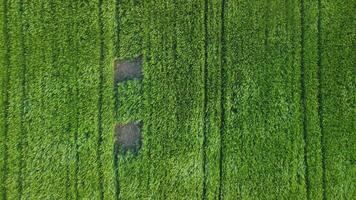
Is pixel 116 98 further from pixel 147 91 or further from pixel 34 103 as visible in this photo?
pixel 34 103

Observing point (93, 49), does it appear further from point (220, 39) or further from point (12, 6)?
Answer: point (220, 39)

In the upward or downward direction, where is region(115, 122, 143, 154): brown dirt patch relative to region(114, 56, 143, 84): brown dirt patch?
downward

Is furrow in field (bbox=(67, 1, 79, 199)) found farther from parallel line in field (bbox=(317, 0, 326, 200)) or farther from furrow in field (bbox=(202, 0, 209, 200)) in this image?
parallel line in field (bbox=(317, 0, 326, 200))

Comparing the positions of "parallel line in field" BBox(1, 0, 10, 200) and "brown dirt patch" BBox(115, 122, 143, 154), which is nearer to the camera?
"parallel line in field" BBox(1, 0, 10, 200)

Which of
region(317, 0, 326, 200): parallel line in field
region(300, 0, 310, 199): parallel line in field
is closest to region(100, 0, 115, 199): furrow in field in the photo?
region(300, 0, 310, 199): parallel line in field

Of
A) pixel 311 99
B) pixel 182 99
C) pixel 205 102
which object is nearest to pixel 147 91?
pixel 182 99

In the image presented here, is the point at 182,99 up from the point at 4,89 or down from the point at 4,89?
down

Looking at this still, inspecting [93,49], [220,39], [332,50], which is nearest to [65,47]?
[93,49]
